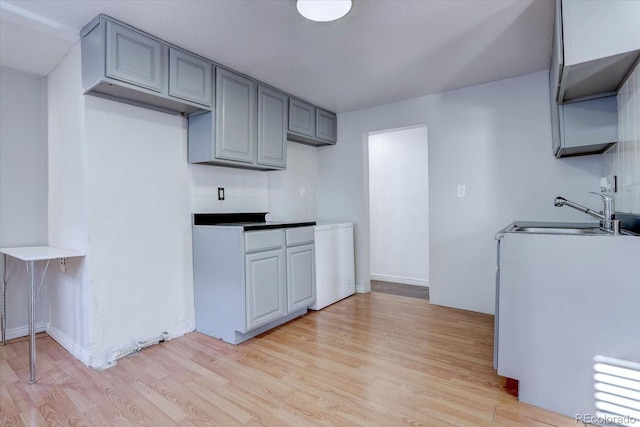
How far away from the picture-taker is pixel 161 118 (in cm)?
246

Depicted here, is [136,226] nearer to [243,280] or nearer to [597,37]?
[243,280]

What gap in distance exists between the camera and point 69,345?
7.52 feet

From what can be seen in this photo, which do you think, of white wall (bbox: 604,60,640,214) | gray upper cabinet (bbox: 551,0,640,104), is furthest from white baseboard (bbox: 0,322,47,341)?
white wall (bbox: 604,60,640,214)

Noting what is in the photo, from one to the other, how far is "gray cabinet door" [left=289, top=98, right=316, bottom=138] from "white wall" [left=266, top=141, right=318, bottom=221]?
0.32 meters

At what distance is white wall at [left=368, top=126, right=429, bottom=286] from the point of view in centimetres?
412

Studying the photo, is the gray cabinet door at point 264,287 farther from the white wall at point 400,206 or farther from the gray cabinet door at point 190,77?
the white wall at point 400,206

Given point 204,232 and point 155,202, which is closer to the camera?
point 155,202

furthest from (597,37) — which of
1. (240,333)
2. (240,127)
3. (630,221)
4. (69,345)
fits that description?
(69,345)

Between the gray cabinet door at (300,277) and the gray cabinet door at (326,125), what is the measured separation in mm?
1410

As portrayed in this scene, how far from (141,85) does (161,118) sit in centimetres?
46

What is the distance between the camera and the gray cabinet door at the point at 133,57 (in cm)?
186

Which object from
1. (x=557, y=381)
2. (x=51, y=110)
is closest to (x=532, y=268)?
(x=557, y=381)

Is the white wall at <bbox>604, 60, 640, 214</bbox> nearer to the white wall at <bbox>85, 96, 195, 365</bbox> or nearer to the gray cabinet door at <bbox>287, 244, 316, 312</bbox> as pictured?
the gray cabinet door at <bbox>287, 244, 316, 312</bbox>

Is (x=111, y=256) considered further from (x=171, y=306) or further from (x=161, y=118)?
(x=161, y=118)
